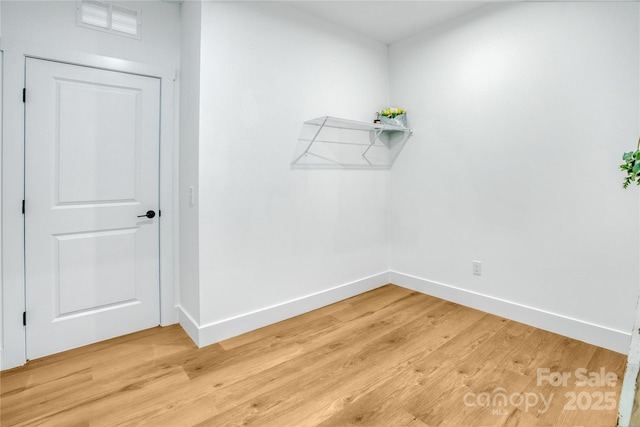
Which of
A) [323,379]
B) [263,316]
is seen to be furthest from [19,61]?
[323,379]

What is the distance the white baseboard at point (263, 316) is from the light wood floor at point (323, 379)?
0.06 m

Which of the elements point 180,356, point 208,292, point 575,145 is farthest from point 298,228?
point 575,145

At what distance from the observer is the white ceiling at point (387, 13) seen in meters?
2.71

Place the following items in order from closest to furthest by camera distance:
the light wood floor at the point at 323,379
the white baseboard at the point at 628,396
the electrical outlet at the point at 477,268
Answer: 1. the white baseboard at the point at 628,396
2. the light wood floor at the point at 323,379
3. the electrical outlet at the point at 477,268

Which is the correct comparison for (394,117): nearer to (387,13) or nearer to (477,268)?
(387,13)

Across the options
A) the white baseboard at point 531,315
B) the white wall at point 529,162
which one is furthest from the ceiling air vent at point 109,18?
the white baseboard at point 531,315

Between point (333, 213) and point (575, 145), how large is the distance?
1884 millimetres

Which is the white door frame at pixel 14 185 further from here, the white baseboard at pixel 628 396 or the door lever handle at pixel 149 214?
the white baseboard at pixel 628 396

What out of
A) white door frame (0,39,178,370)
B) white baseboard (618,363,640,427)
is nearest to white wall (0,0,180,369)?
white door frame (0,39,178,370)

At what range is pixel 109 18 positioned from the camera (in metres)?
2.27

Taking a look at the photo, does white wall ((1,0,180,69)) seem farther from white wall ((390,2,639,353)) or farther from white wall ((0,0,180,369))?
white wall ((390,2,639,353))

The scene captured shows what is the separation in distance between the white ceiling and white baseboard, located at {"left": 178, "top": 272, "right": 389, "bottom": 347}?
2.42 meters

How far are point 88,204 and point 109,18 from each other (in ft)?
4.21

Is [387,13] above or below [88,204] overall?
above
